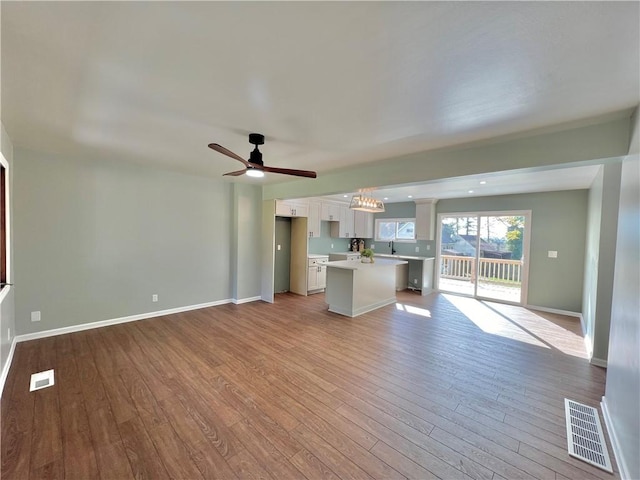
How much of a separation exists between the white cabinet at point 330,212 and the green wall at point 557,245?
13.4 feet

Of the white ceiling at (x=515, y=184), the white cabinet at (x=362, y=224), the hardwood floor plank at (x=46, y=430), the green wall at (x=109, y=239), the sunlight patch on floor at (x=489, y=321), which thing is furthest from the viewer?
the white cabinet at (x=362, y=224)

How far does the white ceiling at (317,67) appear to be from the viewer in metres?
1.26

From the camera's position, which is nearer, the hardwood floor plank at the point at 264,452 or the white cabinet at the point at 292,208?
the hardwood floor plank at the point at 264,452

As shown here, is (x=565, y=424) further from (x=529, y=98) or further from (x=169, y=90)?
(x=169, y=90)

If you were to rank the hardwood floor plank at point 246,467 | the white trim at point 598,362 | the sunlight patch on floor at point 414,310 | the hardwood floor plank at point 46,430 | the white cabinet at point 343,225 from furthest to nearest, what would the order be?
the white cabinet at point 343,225 → the sunlight patch on floor at point 414,310 → the white trim at point 598,362 → the hardwood floor plank at point 46,430 → the hardwood floor plank at point 246,467

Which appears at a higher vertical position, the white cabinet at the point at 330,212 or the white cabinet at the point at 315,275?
the white cabinet at the point at 330,212

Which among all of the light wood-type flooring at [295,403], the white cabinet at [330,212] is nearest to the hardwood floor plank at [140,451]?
the light wood-type flooring at [295,403]

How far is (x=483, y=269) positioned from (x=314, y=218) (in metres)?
4.28

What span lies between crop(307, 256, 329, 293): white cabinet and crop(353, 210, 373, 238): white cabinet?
1755 millimetres

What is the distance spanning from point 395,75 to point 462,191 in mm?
4851

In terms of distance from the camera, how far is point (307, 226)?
6.52 metres

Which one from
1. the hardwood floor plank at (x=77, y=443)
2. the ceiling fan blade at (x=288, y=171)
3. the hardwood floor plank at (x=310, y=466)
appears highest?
the ceiling fan blade at (x=288, y=171)

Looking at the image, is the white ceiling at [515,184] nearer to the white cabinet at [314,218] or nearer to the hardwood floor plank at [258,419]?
the white cabinet at [314,218]

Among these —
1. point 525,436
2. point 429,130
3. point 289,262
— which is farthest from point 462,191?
point 525,436
